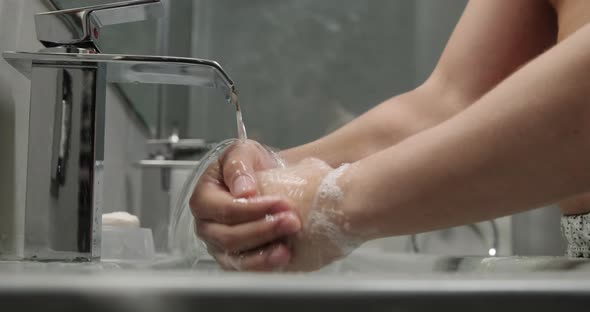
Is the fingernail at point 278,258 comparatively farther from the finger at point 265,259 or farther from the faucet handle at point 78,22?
the faucet handle at point 78,22

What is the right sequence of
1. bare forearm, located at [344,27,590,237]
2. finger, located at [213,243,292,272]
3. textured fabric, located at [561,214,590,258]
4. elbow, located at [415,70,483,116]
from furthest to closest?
elbow, located at [415,70,483,116], textured fabric, located at [561,214,590,258], finger, located at [213,243,292,272], bare forearm, located at [344,27,590,237]

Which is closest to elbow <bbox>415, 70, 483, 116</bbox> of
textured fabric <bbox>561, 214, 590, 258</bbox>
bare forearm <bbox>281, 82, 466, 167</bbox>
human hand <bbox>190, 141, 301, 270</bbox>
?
bare forearm <bbox>281, 82, 466, 167</bbox>

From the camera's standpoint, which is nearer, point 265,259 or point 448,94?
point 265,259

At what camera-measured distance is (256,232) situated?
1.47 ft

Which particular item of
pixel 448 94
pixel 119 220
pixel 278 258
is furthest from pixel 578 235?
pixel 119 220

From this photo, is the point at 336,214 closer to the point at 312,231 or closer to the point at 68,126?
the point at 312,231

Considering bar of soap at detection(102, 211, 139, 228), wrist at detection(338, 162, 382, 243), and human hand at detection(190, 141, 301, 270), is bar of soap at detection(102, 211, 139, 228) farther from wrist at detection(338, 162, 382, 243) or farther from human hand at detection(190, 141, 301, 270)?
wrist at detection(338, 162, 382, 243)

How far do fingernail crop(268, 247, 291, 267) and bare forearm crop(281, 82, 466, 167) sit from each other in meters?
0.22

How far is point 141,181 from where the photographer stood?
3.91ft

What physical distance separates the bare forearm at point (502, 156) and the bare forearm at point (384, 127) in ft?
0.89

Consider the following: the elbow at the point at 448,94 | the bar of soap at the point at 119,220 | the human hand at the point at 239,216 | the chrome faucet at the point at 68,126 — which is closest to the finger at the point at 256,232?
the human hand at the point at 239,216

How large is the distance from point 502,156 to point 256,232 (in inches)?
7.4

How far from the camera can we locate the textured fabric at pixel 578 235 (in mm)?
602

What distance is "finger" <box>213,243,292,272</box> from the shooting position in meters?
0.44
